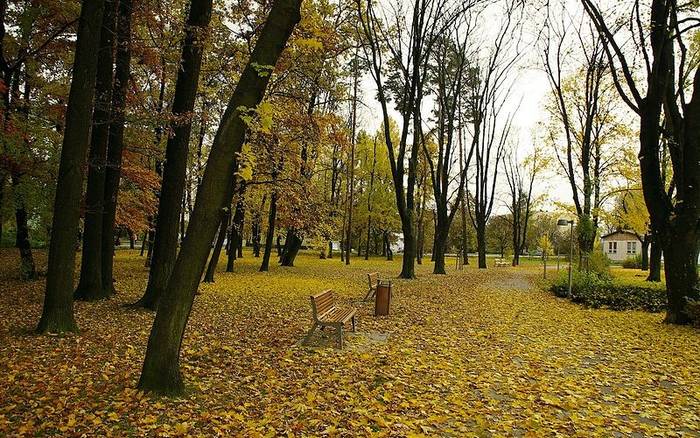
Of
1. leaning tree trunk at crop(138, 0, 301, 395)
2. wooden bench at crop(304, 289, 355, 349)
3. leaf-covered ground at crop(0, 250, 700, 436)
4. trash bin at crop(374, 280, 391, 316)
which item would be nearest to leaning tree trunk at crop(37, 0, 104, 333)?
leaf-covered ground at crop(0, 250, 700, 436)

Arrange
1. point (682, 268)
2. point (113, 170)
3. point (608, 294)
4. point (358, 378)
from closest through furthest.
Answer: point (358, 378) < point (682, 268) < point (113, 170) < point (608, 294)

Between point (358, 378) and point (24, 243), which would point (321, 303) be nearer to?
point (358, 378)

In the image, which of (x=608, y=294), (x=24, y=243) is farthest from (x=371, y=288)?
(x=24, y=243)

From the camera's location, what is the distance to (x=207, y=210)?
4441 mm

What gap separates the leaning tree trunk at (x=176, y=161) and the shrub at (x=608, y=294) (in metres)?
11.7

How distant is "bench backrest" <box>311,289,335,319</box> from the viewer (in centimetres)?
676

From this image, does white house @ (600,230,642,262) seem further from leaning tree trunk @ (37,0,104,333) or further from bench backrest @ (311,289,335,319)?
leaning tree trunk @ (37,0,104,333)

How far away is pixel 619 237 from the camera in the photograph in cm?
5584

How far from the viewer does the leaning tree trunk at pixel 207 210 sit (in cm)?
441

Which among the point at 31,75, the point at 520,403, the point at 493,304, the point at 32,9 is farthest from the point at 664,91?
the point at 31,75

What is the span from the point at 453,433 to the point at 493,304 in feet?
30.4

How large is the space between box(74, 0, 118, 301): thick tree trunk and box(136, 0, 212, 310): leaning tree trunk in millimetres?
1388

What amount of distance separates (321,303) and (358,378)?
2.12m

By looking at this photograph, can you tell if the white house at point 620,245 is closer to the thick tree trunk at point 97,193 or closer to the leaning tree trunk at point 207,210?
the thick tree trunk at point 97,193
